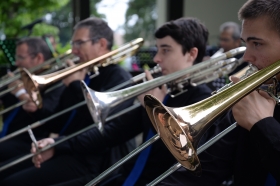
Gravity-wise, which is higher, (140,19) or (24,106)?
(24,106)

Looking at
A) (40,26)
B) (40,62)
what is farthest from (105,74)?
(40,26)

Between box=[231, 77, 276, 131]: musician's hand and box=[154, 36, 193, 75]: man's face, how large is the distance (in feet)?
2.82

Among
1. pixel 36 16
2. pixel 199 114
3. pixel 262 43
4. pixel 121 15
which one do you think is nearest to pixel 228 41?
pixel 121 15

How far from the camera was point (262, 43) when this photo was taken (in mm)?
1435

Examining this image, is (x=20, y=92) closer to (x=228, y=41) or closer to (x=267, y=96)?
(x=267, y=96)

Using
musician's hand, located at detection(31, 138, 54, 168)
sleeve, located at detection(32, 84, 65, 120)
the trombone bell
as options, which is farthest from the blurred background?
musician's hand, located at detection(31, 138, 54, 168)

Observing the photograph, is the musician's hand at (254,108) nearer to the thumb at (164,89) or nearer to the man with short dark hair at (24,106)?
the thumb at (164,89)

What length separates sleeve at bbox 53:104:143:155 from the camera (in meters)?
2.29

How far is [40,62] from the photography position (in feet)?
11.3

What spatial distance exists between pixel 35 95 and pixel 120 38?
3.39m

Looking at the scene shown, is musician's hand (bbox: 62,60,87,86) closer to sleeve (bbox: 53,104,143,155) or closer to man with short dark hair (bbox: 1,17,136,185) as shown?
man with short dark hair (bbox: 1,17,136,185)

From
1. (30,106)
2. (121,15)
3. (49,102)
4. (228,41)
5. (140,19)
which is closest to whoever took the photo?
(30,106)

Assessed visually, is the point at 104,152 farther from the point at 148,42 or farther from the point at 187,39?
the point at 148,42

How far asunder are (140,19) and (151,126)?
3.86 meters
